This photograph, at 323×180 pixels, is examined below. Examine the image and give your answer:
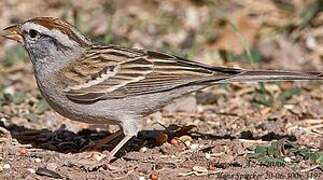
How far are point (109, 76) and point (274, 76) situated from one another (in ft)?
Result: 3.65

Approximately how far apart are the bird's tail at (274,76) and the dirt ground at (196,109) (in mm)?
457

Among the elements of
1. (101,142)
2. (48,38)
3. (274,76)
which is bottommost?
(101,142)

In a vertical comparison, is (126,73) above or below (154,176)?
above

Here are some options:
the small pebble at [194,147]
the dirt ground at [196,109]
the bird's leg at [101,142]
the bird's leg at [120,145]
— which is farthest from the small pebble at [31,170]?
the small pebble at [194,147]

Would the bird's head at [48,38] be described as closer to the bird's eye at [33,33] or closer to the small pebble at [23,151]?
the bird's eye at [33,33]

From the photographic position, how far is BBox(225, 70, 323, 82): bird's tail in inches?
238

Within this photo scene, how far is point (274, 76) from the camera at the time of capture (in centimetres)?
611

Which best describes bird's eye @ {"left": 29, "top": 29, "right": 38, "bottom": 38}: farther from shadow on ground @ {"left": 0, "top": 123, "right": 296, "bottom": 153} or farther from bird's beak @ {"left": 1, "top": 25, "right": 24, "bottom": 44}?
shadow on ground @ {"left": 0, "top": 123, "right": 296, "bottom": 153}

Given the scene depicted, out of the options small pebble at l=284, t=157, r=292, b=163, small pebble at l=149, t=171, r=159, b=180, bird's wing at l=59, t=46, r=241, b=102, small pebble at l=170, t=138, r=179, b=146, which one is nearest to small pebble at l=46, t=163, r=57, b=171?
bird's wing at l=59, t=46, r=241, b=102

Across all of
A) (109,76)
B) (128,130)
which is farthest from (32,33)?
(128,130)

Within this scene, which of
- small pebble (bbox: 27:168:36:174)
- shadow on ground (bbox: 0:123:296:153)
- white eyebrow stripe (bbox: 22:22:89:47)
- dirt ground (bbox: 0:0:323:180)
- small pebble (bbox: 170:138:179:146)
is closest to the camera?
small pebble (bbox: 27:168:36:174)

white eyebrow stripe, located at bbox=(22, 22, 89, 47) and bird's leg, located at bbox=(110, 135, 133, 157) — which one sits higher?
white eyebrow stripe, located at bbox=(22, 22, 89, 47)

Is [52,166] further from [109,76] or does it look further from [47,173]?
[109,76]

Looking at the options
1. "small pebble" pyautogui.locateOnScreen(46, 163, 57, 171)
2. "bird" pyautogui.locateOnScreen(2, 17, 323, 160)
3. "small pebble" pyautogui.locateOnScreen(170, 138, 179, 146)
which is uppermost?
"bird" pyautogui.locateOnScreen(2, 17, 323, 160)
